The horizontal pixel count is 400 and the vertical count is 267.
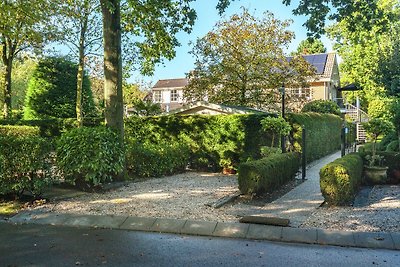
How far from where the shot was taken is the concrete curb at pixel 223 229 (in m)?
4.91

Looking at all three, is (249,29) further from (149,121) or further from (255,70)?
(149,121)

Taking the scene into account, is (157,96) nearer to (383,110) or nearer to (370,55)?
(370,55)

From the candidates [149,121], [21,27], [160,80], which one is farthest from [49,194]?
[160,80]

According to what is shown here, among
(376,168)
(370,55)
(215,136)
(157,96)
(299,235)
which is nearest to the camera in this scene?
(299,235)

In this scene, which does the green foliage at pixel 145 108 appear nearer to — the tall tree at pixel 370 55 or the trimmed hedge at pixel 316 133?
the trimmed hedge at pixel 316 133

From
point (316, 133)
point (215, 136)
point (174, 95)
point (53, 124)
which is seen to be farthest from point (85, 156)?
point (174, 95)

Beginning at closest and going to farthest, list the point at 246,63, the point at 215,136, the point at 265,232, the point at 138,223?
the point at 265,232 → the point at 138,223 → the point at 215,136 → the point at 246,63

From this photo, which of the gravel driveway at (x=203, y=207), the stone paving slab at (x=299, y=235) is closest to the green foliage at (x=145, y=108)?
the gravel driveway at (x=203, y=207)

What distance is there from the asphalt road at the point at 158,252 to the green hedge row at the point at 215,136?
292 inches

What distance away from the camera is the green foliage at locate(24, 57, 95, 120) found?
2094 cm

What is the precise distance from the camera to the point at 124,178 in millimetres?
9445

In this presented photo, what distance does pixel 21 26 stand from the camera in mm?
16516

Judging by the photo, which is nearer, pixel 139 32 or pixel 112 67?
pixel 112 67

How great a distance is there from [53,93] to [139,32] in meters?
11.5
